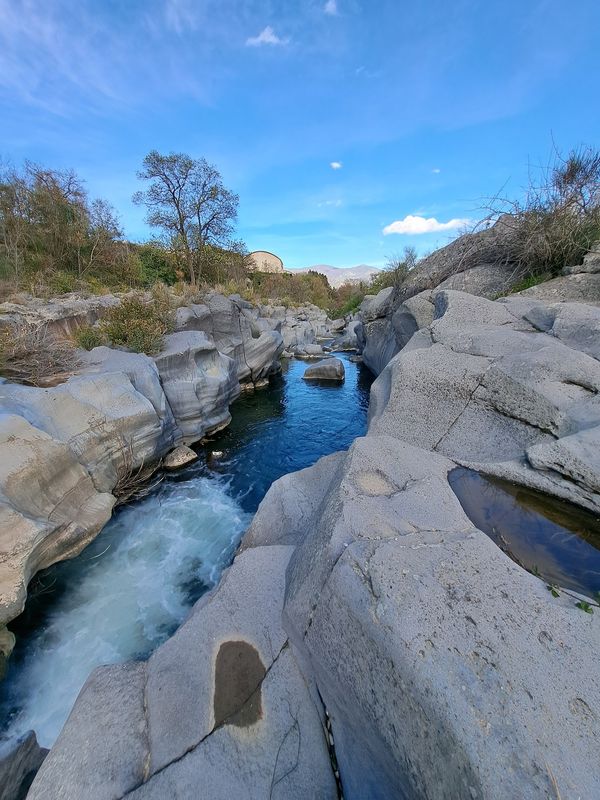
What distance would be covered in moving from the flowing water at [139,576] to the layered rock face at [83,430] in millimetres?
479

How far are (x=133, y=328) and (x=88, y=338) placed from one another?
122 centimetres

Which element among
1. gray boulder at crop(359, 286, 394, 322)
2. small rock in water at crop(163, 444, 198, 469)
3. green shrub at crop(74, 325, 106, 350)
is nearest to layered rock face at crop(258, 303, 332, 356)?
gray boulder at crop(359, 286, 394, 322)

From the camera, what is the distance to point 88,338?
973cm

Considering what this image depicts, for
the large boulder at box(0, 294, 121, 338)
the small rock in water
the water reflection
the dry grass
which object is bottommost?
the small rock in water

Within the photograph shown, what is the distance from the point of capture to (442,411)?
199 inches

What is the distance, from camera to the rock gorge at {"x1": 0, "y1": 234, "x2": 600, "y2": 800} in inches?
66.5

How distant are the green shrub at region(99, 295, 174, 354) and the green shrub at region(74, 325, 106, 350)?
23cm

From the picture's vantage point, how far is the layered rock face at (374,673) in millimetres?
1639

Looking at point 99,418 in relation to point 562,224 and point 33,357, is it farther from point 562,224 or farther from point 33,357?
point 562,224

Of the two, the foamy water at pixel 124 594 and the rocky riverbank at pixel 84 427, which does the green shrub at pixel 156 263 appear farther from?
the foamy water at pixel 124 594

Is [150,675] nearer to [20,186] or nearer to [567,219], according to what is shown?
[567,219]

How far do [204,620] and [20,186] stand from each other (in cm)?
2282

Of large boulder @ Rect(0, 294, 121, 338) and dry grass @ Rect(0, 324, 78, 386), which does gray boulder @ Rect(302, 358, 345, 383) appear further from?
dry grass @ Rect(0, 324, 78, 386)

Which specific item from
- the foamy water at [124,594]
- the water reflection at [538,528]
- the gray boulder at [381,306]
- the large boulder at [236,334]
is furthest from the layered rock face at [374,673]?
the gray boulder at [381,306]
